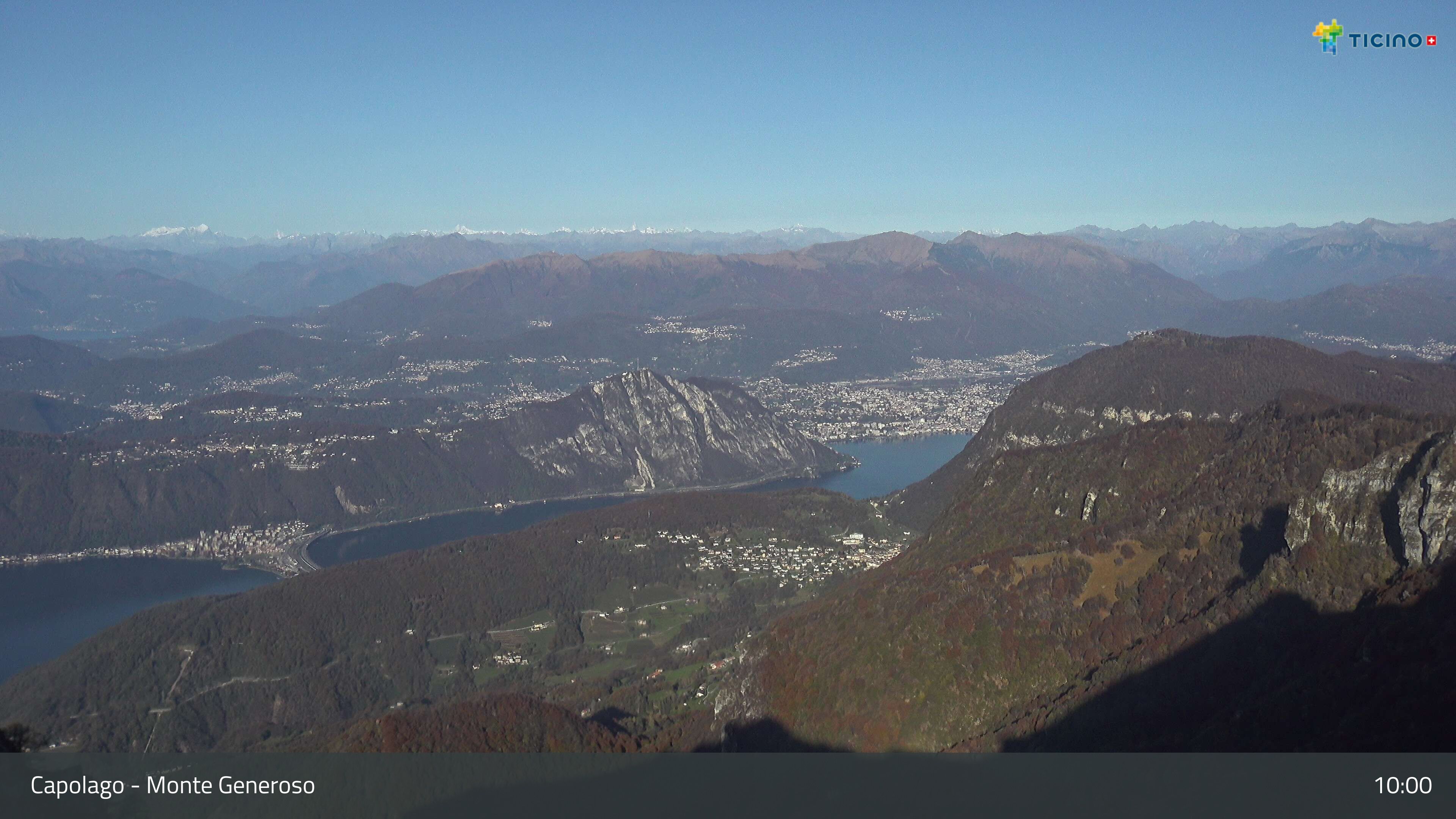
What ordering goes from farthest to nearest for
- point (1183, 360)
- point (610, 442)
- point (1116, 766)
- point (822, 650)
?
point (610, 442) → point (1183, 360) → point (822, 650) → point (1116, 766)

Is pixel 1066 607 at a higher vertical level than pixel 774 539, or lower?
higher

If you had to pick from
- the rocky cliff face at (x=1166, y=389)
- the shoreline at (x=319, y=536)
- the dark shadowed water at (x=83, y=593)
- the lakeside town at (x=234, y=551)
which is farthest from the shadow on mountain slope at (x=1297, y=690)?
the lakeside town at (x=234, y=551)

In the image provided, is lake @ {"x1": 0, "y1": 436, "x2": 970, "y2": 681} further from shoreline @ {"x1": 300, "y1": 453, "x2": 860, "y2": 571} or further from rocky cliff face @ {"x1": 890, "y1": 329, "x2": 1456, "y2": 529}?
rocky cliff face @ {"x1": 890, "y1": 329, "x2": 1456, "y2": 529}

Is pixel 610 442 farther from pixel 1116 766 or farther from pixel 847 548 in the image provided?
pixel 1116 766

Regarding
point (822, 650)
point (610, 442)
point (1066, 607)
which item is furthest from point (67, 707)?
point (610, 442)

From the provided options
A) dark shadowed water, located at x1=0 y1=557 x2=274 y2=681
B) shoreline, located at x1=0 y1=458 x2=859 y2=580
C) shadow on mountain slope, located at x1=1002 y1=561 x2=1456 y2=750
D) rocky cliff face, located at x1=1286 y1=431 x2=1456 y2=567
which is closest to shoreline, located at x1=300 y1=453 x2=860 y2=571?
shoreline, located at x1=0 y1=458 x2=859 y2=580

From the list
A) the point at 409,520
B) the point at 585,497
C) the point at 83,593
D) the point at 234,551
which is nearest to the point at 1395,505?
the point at 83,593

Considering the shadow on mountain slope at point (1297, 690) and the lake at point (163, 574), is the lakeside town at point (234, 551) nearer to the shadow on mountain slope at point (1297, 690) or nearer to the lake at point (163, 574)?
the lake at point (163, 574)
